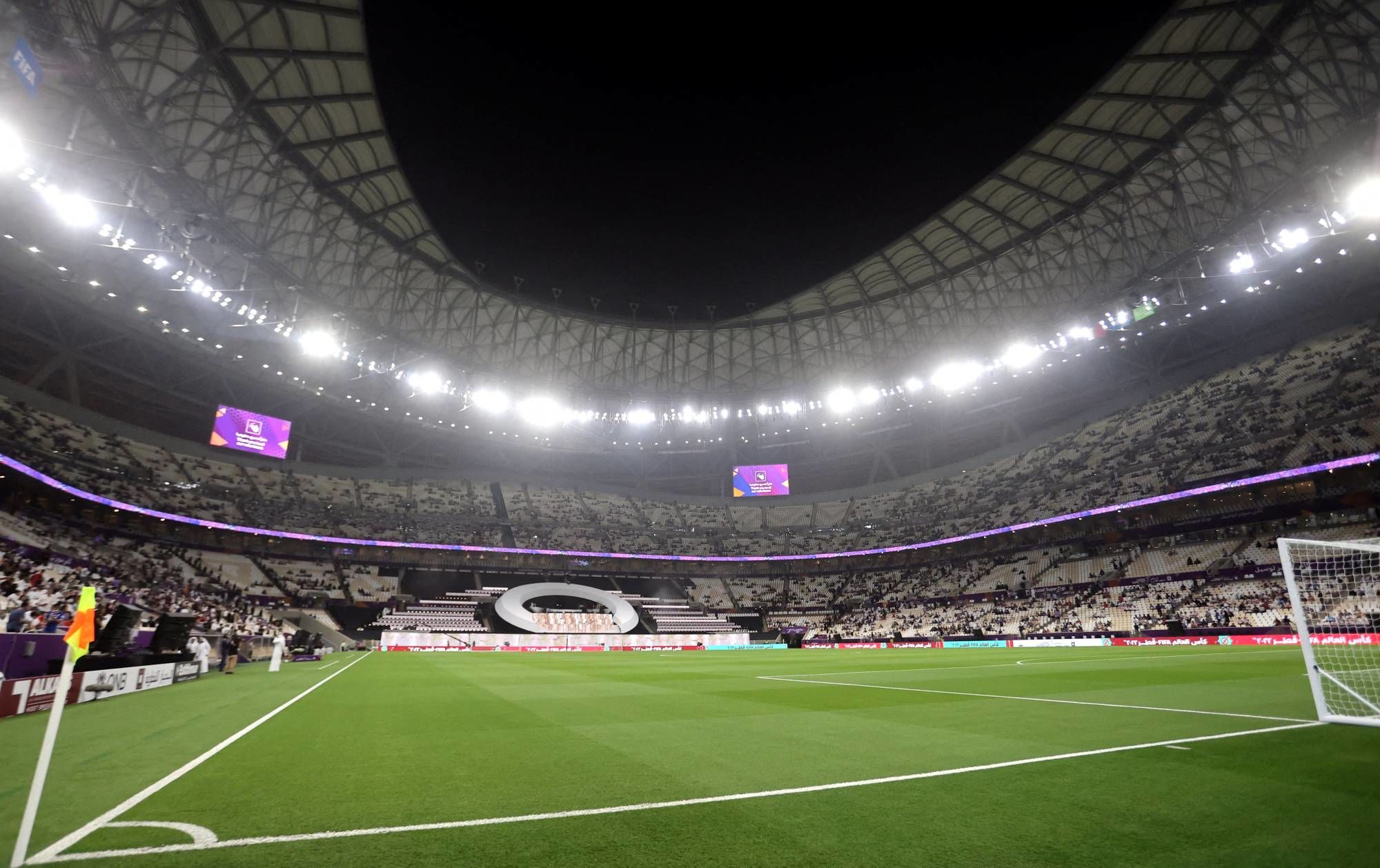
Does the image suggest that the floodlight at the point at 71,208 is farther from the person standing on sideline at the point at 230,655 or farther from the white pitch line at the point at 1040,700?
the white pitch line at the point at 1040,700

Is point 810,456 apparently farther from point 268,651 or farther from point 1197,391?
point 268,651

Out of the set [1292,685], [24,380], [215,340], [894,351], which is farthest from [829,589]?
[24,380]

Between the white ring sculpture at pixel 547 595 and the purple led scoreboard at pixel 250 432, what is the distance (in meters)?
22.4

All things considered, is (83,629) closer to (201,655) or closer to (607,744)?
(607,744)

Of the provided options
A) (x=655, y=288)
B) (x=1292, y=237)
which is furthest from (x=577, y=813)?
(x=1292, y=237)

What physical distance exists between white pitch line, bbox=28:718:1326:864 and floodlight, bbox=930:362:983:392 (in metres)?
47.1

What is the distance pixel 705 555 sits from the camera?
61.7 meters

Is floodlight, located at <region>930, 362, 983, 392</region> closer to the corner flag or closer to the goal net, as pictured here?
the goal net

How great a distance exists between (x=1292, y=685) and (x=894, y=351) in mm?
43082

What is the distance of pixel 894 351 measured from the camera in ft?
169

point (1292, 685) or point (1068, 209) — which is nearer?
point (1292, 685)

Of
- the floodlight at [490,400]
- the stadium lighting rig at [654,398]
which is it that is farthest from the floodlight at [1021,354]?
the floodlight at [490,400]

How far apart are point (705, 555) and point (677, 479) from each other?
43.6 feet

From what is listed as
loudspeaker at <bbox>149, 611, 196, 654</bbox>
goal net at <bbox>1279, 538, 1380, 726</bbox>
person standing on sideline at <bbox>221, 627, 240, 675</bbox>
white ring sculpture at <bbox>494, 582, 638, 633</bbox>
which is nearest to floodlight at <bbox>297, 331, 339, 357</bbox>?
person standing on sideline at <bbox>221, 627, 240, 675</bbox>
